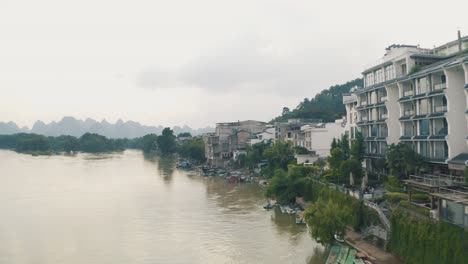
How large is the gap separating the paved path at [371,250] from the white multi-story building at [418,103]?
22.1ft

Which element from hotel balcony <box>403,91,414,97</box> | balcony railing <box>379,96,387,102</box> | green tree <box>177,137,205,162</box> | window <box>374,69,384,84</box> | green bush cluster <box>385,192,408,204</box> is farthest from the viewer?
green tree <box>177,137,205,162</box>

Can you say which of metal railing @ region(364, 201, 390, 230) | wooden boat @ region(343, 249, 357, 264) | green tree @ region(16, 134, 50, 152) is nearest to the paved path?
wooden boat @ region(343, 249, 357, 264)

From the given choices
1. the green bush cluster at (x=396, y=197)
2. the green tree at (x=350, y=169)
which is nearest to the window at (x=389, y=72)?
the green tree at (x=350, y=169)

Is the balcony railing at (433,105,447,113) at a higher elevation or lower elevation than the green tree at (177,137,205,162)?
higher

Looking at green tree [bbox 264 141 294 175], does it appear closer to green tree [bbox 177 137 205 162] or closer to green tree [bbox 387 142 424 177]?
green tree [bbox 387 142 424 177]

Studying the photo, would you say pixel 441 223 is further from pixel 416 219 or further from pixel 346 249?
pixel 346 249

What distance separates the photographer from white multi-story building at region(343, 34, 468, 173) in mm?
21391

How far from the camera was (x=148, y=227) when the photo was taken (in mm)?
24438

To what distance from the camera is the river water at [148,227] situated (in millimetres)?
19047

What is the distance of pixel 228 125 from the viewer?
73.2m

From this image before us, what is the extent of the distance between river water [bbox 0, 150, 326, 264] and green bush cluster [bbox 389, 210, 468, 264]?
3622mm

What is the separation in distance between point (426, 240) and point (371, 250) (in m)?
3.45

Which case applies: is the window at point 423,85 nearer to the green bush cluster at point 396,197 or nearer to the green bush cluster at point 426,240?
the green bush cluster at point 396,197

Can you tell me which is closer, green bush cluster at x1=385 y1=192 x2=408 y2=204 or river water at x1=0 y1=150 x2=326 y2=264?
green bush cluster at x1=385 y1=192 x2=408 y2=204
